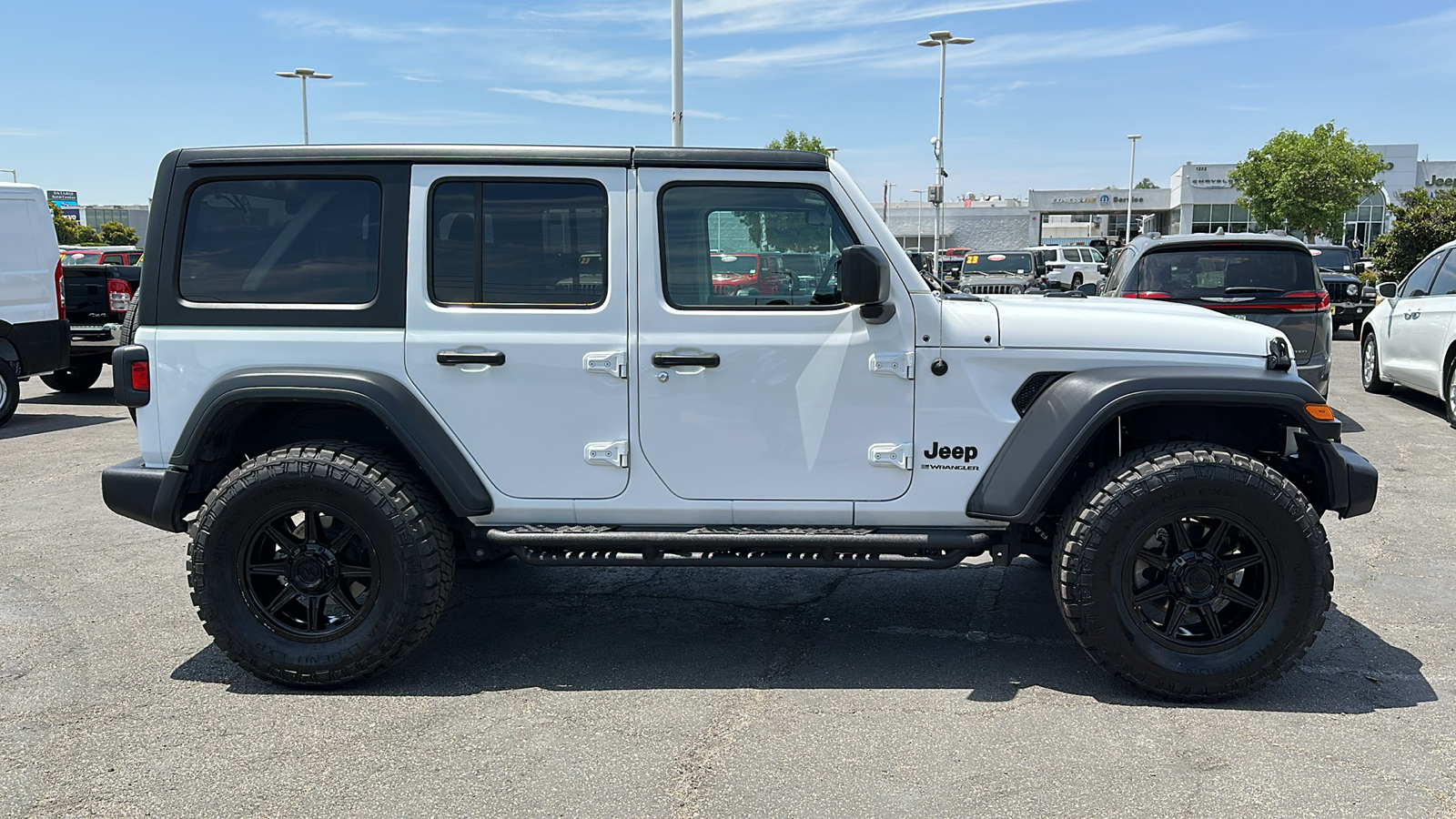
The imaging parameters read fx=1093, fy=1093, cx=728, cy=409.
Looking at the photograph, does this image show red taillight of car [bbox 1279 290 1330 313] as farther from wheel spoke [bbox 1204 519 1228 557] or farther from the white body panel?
the white body panel

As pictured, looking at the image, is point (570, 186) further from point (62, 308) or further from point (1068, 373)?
point (62, 308)

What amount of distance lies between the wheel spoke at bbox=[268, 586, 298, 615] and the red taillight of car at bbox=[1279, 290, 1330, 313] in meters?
7.57

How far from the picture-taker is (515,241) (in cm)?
416

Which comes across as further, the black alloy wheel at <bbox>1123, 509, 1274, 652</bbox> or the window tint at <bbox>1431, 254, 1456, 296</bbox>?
the window tint at <bbox>1431, 254, 1456, 296</bbox>

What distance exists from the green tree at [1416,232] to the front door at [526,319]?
26.3 m

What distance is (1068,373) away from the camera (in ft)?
13.2

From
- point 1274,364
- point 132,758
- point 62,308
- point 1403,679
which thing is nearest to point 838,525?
point 1274,364

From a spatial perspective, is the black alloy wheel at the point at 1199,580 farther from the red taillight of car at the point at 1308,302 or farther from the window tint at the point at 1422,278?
the window tint at the point at 1422,278

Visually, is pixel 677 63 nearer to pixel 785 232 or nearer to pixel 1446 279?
pixel 1446 279

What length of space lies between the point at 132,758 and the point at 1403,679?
179 inches

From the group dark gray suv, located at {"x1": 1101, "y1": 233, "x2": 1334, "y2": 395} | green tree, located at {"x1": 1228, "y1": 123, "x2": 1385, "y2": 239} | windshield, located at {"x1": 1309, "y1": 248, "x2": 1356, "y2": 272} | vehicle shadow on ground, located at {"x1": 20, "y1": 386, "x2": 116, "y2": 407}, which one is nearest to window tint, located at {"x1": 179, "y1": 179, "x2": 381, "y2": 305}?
dark gray suv, located at {"x1": 1101, "y1": 233, "x2": 1334, "y2": 395}

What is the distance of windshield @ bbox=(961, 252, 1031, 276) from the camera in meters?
26.1

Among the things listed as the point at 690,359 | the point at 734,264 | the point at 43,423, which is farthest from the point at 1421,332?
the point at 43,423

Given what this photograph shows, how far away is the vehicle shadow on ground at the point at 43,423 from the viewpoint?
34.6ft
